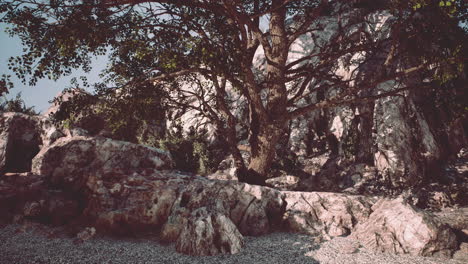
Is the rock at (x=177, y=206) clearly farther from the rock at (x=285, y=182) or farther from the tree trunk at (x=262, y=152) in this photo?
the rock at (x=285, y=182)

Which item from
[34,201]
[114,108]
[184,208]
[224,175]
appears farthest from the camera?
[224,175]

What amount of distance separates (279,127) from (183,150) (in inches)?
460

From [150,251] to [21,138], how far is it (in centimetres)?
763

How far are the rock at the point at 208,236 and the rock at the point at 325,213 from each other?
1910mm

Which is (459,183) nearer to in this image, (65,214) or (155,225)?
(155,225)

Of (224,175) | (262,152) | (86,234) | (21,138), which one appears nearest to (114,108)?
(21,138)

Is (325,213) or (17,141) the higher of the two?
(17,141)

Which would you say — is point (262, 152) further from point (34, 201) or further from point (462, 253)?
point (34, 201)

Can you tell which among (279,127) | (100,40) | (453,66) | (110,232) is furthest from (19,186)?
(453,66)

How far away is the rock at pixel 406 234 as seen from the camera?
4.54 m

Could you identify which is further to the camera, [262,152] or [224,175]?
[224,175]

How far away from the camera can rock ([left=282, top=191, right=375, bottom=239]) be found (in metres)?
5.83

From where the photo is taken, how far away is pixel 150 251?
460 centimetres

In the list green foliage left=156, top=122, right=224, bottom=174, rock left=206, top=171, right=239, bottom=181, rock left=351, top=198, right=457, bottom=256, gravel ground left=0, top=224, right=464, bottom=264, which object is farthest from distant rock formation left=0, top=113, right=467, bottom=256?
green foliage left=156, top=122, right=224, bottom=174
